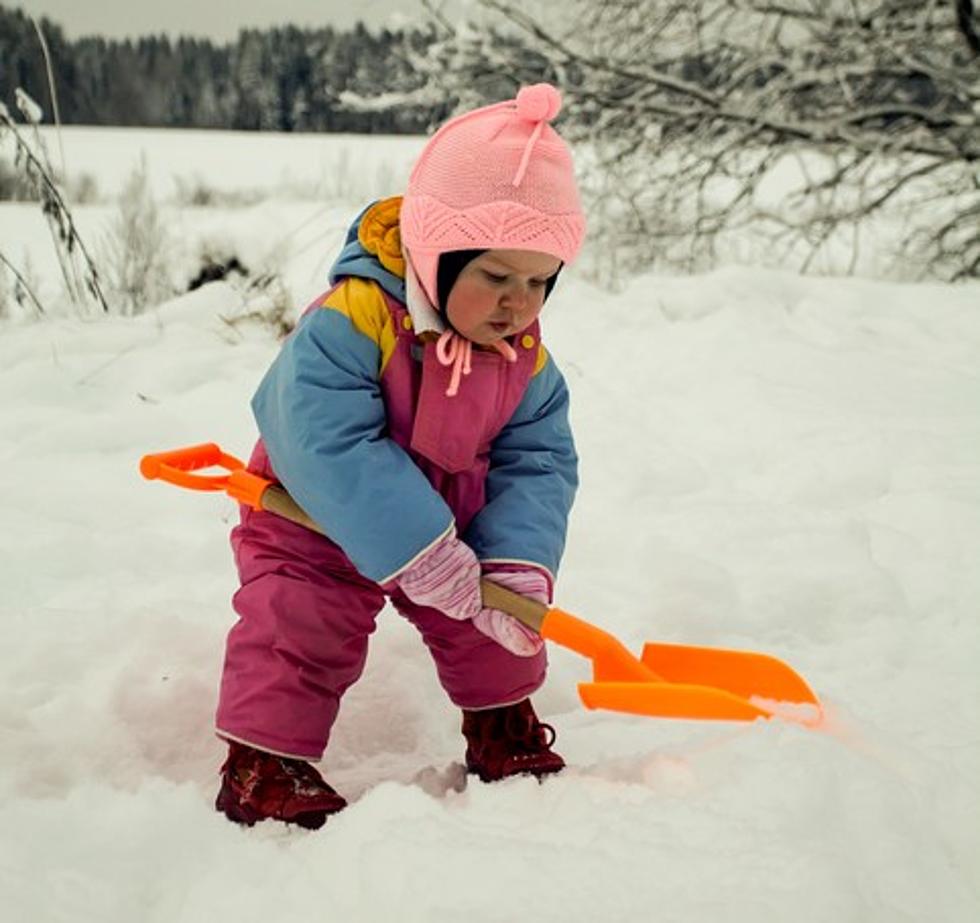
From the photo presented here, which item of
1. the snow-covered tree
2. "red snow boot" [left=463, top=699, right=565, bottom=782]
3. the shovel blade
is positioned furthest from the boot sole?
the snow-covered tree

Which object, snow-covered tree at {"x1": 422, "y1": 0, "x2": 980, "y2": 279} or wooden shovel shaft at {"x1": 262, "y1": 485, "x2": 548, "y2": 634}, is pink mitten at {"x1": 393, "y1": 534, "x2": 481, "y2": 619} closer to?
wooden shovel shaft at {"x1": 262, "y1": 485, "x2": 548, "y2": 634}

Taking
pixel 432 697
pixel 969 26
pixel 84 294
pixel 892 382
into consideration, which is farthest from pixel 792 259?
pixel 432 697

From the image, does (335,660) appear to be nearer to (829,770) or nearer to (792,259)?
(829,770)

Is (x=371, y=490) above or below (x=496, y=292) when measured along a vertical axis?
below

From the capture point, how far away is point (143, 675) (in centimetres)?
145

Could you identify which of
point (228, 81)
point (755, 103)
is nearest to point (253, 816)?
point (755, 103)

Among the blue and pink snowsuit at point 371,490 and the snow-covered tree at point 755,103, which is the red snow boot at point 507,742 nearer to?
the blue and pink snowsuit at point 371,490

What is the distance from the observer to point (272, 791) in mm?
1215

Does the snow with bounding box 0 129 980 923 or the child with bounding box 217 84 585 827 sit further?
the child with bounding box 217 84 585 827

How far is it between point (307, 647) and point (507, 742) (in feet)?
1.08

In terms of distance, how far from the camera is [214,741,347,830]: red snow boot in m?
1.21

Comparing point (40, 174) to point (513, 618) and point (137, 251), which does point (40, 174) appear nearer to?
point (137, 251)

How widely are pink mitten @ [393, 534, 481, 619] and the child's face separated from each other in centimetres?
30

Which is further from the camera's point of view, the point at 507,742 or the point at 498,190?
the point at 507,742
